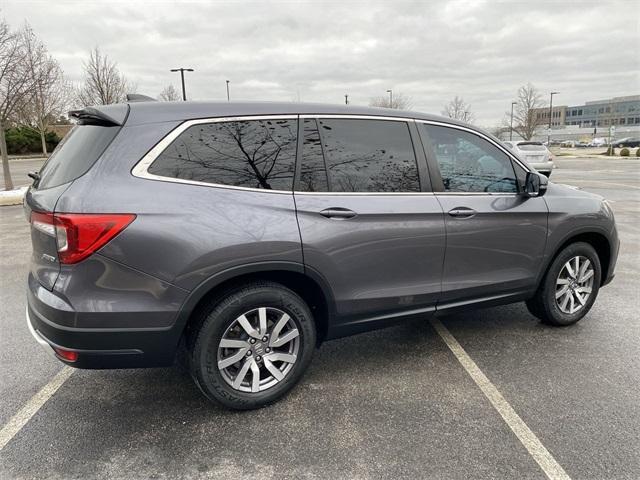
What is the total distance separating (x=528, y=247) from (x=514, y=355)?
844 mm

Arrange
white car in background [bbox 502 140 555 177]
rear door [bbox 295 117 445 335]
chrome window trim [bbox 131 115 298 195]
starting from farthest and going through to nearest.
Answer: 1. white car in background [bbox 502 140 555 177]
2. rear door [bbox 295 117 445 335]
3. chrome window trim [bbox 131 115 298 195]

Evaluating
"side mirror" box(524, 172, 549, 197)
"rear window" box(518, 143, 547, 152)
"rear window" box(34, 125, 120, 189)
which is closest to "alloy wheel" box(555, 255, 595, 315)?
"side mirror" box(524, 172, 549, 197)

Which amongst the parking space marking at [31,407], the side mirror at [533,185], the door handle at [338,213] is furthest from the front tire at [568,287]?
the parking space marking at [31,407]

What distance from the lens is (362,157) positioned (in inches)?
120

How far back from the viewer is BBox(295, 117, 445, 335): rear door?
2818 millimetres

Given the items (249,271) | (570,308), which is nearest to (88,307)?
(249,271)

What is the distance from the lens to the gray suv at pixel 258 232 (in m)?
2.36

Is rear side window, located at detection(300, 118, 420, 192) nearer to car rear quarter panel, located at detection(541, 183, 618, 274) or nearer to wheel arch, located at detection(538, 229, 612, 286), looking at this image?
car rear quarter panel, located at detection(541, 183, 618, 274)

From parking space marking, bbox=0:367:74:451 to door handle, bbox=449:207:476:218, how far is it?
9.63ft

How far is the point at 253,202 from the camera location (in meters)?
2.62

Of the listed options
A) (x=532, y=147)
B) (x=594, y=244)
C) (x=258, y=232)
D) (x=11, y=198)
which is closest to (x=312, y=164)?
(x=258, y=232)

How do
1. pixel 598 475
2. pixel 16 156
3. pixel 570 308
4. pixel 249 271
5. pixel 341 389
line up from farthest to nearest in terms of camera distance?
1. pixel 16 156
2. pixel 570 308
3. pixel 341 389
4. pixel 249 271
5. pixel 598 475

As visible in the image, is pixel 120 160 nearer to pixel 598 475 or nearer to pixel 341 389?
pixel 341 389

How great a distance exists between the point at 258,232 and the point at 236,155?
478 millimetres
